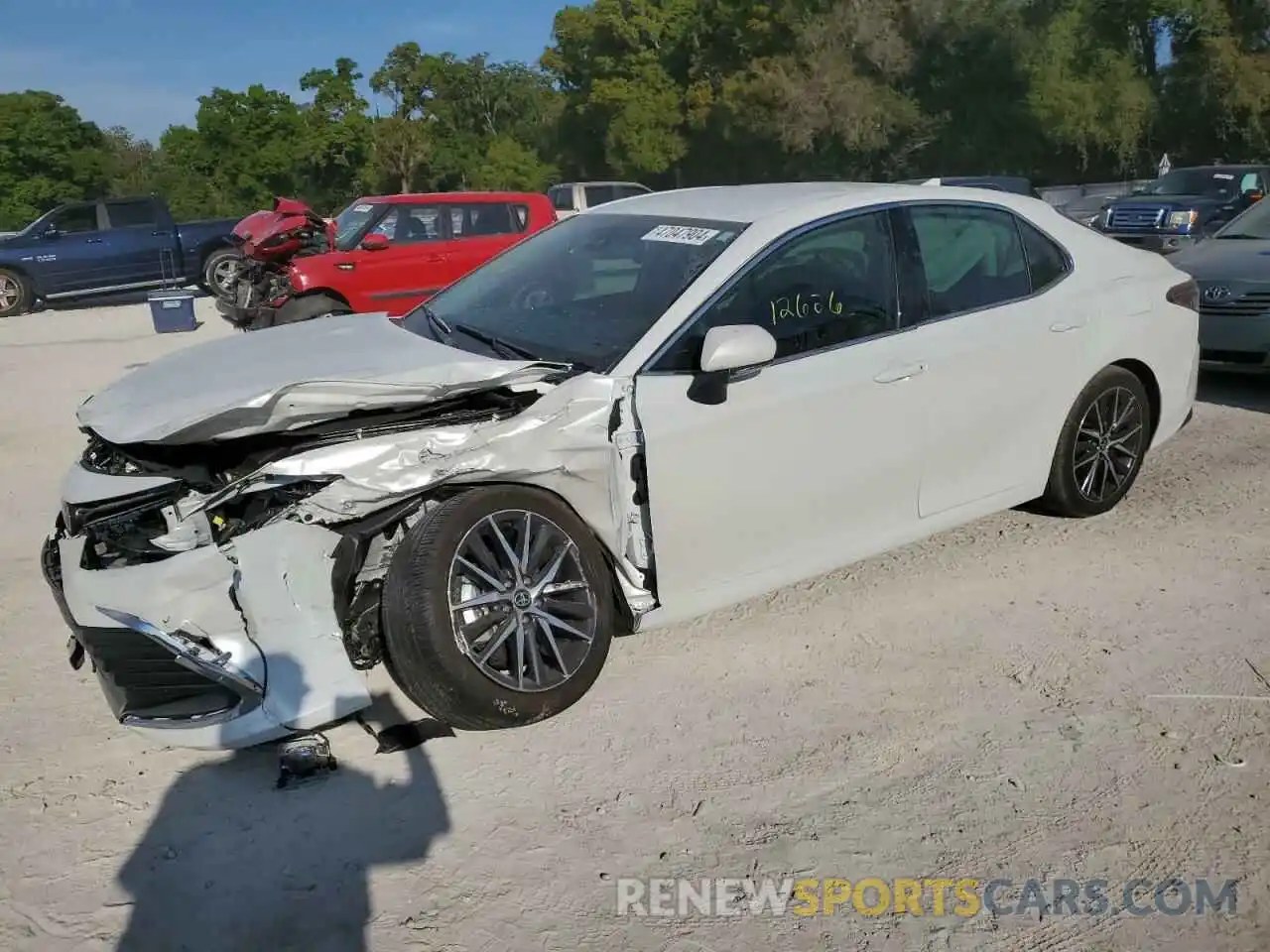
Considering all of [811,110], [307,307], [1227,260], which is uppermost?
[811,110]

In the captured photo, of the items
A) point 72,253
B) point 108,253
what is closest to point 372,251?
point 108,253

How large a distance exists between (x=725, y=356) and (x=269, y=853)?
207cm

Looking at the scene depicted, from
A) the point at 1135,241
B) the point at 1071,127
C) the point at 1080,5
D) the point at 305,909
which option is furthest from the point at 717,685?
the point at 1080,5

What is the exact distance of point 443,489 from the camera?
12.1 ft

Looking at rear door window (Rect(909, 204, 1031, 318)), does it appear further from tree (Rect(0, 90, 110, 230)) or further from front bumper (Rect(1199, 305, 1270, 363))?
tree (Rect(0, 90, 110, 230))

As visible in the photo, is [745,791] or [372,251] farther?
[372,251]

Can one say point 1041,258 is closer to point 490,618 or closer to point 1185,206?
point 490,618

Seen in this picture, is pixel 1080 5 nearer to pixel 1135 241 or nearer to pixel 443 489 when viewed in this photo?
pixel 1135 241

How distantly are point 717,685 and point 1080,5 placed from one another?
45.4 meters

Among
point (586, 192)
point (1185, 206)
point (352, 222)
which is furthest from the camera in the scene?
point (586, 192)

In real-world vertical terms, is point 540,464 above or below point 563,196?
below

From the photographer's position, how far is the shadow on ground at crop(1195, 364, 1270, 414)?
793cm

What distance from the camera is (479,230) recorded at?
1289 centimetres

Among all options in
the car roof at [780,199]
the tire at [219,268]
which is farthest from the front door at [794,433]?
the tire at [219,268]
